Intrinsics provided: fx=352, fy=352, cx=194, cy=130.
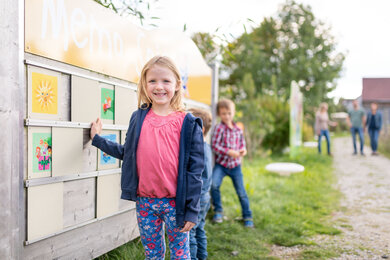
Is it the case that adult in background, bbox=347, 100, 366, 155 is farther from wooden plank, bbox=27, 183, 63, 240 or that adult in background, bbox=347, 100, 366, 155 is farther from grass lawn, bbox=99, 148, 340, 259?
wooden plank, bbox=27, 183, 63, 240

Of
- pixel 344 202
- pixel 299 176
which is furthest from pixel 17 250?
pixel 299 176

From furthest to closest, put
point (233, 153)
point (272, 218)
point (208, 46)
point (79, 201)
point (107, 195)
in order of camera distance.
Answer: point (208, 46), point (272, 218), point (233, 153), point (107, 195), point (79, 201)

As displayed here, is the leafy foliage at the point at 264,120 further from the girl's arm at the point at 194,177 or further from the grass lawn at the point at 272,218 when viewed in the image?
the girl's arm at the point at 194,177

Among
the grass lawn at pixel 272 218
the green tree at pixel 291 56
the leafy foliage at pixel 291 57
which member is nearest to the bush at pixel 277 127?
the grass lawn at pixel 272 218

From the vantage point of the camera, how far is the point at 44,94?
1.99 meters

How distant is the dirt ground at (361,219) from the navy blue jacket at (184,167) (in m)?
1.76

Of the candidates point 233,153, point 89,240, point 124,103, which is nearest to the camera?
point 89,240

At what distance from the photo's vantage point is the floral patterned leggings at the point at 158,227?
1.95m

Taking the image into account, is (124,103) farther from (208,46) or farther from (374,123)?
(374,123)

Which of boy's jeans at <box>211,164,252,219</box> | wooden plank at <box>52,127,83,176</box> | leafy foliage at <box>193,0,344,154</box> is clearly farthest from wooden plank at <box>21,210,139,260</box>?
leafy foliage at <box>193,0,344,154</box>

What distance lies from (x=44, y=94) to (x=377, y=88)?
1147 cm

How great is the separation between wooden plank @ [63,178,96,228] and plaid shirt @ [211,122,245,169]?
1.93 meters

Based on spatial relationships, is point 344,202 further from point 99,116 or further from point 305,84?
point 305,84

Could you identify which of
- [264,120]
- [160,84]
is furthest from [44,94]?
[264,120]
